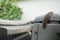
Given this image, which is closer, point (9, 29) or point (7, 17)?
point (9, 29)

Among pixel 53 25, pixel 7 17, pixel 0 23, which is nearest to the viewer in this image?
pixel 53 25

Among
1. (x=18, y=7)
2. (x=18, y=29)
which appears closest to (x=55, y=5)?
(x=18, y=7)

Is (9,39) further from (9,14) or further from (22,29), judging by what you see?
(9,14)

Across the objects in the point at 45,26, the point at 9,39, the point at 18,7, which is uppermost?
the point at 18,7

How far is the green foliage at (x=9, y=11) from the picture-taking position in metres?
1.16

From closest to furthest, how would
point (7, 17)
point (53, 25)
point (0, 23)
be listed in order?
point (53, 25), point (0, 23), point (7, 17)

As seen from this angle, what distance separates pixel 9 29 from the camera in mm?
998

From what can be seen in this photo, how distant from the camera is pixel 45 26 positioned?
917 mm

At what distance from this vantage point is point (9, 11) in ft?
3.93

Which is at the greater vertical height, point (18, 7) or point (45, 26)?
point (18, 7)

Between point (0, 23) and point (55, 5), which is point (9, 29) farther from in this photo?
point (55, 5)

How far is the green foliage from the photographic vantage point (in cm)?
116

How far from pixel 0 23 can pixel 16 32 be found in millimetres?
161

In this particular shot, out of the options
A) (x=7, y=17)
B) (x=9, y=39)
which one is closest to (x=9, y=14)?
(x=7, y=17)
